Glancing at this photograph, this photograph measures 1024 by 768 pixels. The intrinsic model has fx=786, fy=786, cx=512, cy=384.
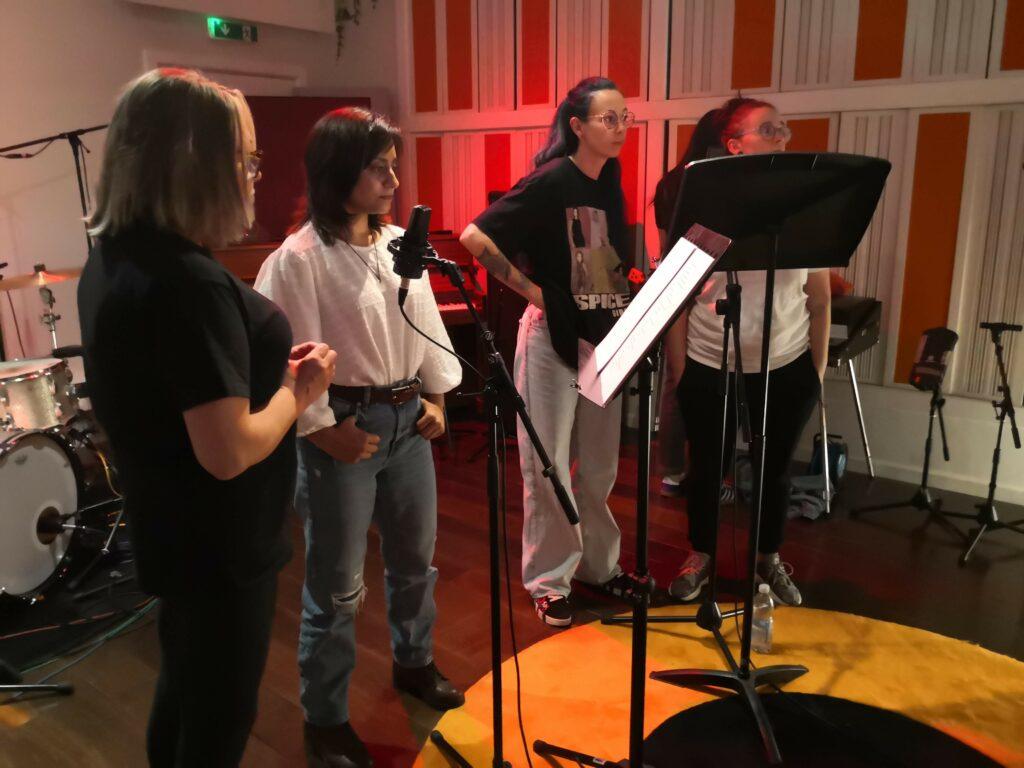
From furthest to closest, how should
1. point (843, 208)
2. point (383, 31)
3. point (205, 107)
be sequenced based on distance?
point (383, 31), point (843, 208), point (205, 107)

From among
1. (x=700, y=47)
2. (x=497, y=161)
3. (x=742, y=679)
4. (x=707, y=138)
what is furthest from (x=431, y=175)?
(x=742, y=679)

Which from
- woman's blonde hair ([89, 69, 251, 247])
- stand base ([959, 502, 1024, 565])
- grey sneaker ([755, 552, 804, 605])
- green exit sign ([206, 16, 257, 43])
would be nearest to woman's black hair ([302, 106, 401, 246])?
woman's blonde hair ([89, 69, 251, 247])

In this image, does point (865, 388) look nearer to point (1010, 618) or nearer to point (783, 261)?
point (1010, 618)

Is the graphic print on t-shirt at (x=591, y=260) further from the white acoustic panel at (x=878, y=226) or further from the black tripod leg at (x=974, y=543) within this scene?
the white acoustic panel at (x=878, y=226)

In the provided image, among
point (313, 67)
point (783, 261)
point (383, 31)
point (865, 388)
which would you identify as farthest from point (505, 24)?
point (783, 261)

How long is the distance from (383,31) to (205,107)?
5.01 meters

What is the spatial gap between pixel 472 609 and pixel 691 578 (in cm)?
80

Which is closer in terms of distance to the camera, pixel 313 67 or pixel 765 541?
pixel 765 541

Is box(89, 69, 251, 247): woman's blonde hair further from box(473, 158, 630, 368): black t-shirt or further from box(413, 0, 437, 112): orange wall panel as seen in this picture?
box(413, 0, 437, 112): orange wall panel

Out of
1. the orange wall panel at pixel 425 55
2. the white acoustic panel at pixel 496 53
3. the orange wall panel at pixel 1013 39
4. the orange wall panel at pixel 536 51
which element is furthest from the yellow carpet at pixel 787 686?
the orange wall panel at pixel 425 55

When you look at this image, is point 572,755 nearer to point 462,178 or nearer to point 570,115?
point 570,115

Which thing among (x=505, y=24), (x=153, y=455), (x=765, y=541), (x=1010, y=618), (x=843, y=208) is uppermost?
(x=505, y=24)

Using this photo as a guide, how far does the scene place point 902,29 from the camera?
378 centimetres

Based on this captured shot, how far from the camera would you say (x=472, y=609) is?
2.82 metres
